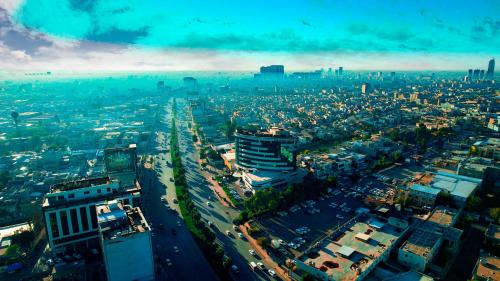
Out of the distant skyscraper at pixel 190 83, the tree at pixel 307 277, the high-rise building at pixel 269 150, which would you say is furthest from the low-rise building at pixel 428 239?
the distant skyscraper at pixel 190 83

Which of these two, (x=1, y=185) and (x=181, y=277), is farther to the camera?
(x=1, y=185)

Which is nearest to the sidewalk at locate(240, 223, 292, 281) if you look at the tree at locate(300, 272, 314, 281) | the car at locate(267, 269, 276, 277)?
the car at locate(267, 269, 276, 277)

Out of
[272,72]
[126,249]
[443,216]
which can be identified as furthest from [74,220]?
[272,72]

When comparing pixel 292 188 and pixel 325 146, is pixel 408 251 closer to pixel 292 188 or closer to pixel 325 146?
pixel 292 188

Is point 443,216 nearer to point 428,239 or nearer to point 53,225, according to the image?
point 428,239

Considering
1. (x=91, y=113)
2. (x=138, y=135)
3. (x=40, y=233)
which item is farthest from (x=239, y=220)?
(x=91, y=113)
